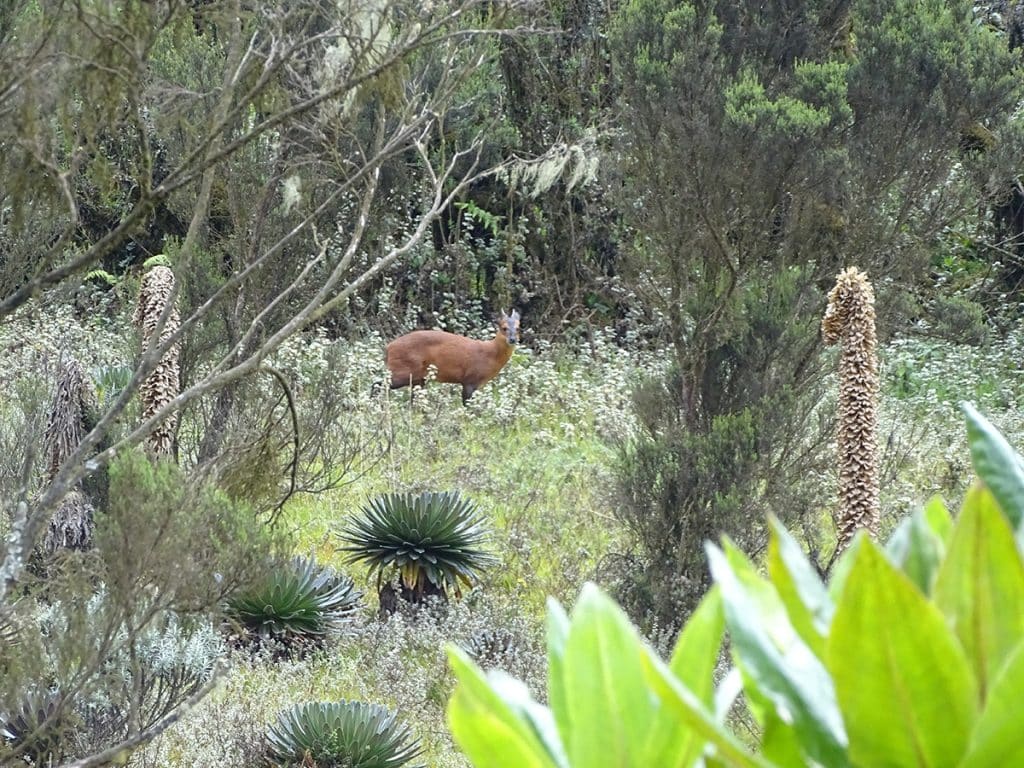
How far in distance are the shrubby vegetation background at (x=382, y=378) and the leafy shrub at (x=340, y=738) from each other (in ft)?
0.89

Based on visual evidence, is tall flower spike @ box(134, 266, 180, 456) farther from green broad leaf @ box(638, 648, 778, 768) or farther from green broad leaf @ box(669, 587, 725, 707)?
green broad leaf @ box(638, 648, 778, 768)

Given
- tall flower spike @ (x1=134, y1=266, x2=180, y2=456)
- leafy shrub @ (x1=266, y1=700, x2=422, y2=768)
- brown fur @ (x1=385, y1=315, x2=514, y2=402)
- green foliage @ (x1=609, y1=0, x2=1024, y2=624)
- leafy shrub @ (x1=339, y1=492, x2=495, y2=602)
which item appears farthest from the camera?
brown fur @ (x1=385, y1=315, x2=514, y2=402)

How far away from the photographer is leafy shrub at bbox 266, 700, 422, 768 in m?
5.14

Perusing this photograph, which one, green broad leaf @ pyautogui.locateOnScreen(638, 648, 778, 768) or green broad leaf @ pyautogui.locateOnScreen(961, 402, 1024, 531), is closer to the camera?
green broad leaf @ pyautogui.locateOnScreen(638, 648, 778, 768)

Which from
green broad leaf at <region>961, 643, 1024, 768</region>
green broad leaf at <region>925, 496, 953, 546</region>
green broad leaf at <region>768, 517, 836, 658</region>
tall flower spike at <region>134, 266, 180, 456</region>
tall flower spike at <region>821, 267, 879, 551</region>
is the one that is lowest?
green broad leaf at <region>961, 643, 1024, 768</region>

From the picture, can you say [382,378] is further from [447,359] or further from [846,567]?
[846,567]

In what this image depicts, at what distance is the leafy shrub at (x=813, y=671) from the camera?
0.72 m

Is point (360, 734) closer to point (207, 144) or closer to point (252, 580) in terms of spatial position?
point (252, 580)

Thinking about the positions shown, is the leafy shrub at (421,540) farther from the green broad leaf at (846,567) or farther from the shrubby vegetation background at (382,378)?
the green broad leaf at (846,567)

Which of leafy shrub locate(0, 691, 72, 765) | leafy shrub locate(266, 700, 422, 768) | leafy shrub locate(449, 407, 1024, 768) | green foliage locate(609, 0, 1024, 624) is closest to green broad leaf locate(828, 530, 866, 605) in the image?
leafy shrub locate(449, 407, 1024, 768)

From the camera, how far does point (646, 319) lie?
532 inches

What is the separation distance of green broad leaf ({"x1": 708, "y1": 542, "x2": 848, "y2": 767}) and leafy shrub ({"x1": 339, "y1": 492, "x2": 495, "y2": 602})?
21.4 feet

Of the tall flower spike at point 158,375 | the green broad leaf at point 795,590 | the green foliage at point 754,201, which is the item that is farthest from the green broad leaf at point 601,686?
the tall flower spike at point 158,375

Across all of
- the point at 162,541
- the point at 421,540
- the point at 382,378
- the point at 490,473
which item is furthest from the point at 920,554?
the point at 382,378
